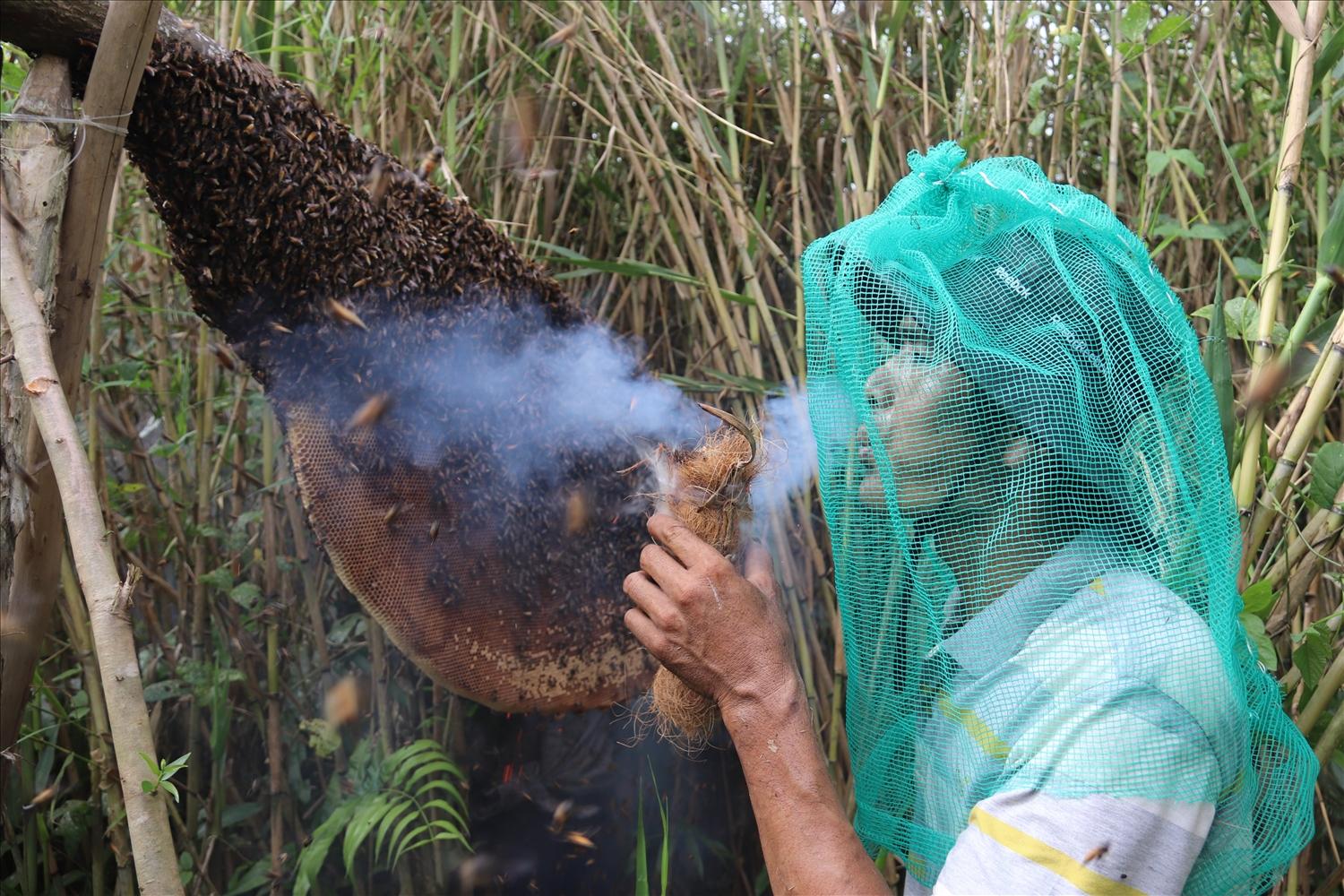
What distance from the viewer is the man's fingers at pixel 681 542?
1.41 metres

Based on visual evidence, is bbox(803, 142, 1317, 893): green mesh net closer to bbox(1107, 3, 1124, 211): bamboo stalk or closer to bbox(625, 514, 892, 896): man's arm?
bbox(625, 514, 892, 896): man's arm

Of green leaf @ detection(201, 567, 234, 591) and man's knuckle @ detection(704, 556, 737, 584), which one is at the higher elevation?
man's knuckle @ detection(704, 556, 737, 584)

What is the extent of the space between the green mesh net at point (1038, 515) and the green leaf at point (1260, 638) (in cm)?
25

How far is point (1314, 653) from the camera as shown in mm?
1533

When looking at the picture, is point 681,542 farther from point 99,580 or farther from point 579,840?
point 579,840

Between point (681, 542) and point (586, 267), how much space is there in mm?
919

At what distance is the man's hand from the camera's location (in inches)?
54.7

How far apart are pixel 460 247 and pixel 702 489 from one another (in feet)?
2.00

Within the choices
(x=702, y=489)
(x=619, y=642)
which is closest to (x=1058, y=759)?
(x=702, y=489)

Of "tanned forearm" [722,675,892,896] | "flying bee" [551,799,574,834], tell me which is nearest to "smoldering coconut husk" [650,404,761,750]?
"tanned forearm" [722,675,892,896]

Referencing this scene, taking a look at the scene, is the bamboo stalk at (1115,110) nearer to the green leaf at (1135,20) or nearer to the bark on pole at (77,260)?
the green leaf at (1135,20)

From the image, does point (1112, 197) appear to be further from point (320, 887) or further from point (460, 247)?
point (320, 887)

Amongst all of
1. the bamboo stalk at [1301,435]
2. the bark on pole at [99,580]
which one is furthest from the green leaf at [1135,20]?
the bark on pole at [99,580]

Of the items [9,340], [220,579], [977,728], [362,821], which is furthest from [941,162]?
[220,579]
